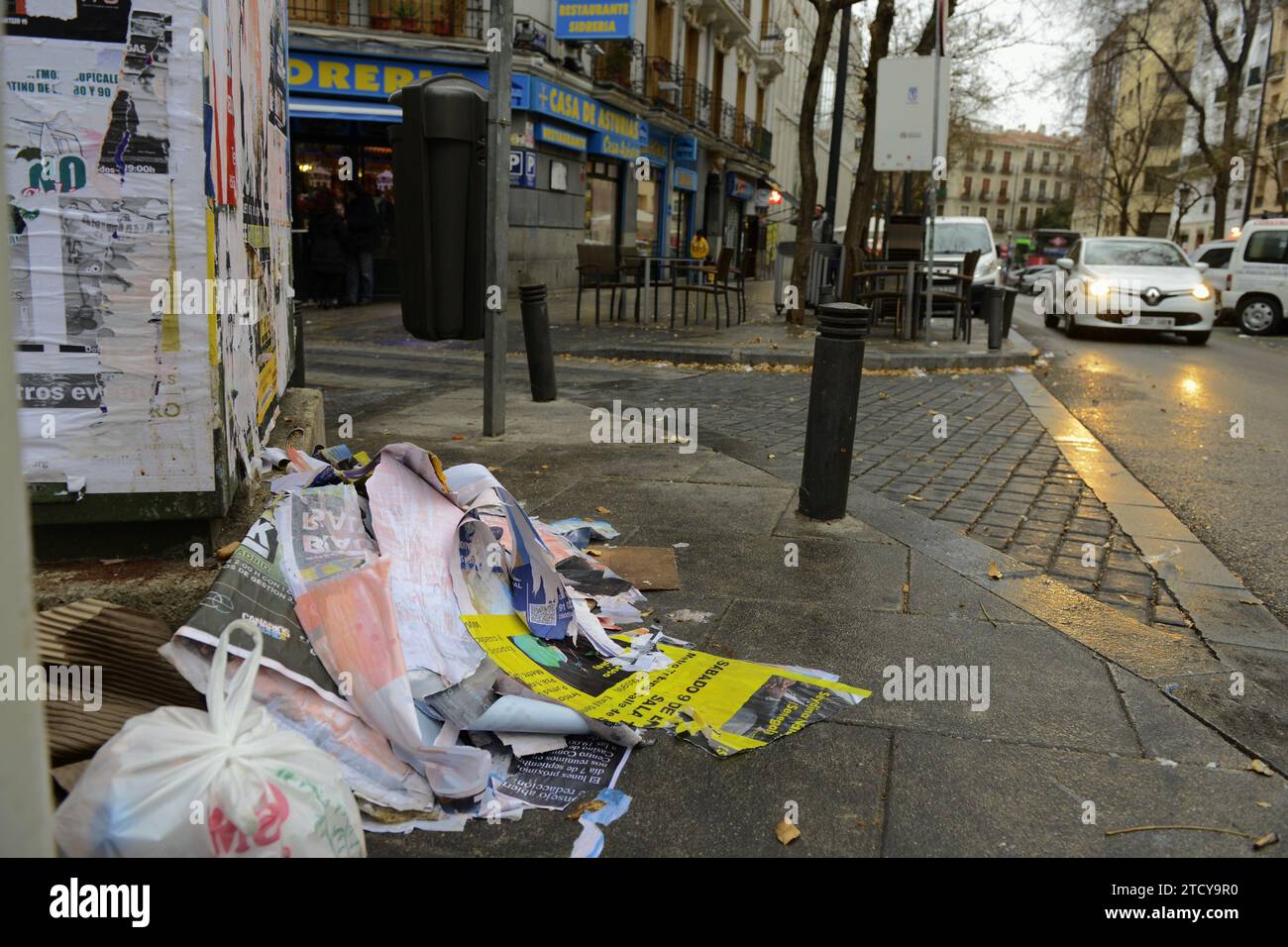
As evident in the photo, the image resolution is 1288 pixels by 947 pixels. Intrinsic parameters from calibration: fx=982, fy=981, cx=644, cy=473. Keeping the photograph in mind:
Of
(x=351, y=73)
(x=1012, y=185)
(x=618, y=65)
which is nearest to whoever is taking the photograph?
(x=351, y=73)

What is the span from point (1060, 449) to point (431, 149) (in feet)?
15.1

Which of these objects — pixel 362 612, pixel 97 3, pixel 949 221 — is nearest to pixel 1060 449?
pixel 362 612

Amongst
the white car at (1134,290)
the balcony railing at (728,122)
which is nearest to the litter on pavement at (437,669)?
the white car at (1134,290)

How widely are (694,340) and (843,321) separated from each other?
7.97m

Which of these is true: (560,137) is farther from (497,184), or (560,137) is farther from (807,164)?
(497,184)

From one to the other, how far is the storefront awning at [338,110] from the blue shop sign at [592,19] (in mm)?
4088

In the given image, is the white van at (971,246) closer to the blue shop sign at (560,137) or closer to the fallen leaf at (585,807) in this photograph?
the blue shop sign at (560,137)

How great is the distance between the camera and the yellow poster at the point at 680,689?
2.63 m

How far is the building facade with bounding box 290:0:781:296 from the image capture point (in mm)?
17266

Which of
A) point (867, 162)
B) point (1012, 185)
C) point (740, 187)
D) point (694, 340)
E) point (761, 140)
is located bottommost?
point (694, 340)

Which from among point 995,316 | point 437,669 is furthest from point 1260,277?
point 437,669

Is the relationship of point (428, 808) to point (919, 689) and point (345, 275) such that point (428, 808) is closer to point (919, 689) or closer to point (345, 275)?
point (919, 689)

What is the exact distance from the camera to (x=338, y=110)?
16.6m

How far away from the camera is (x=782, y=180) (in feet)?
169
